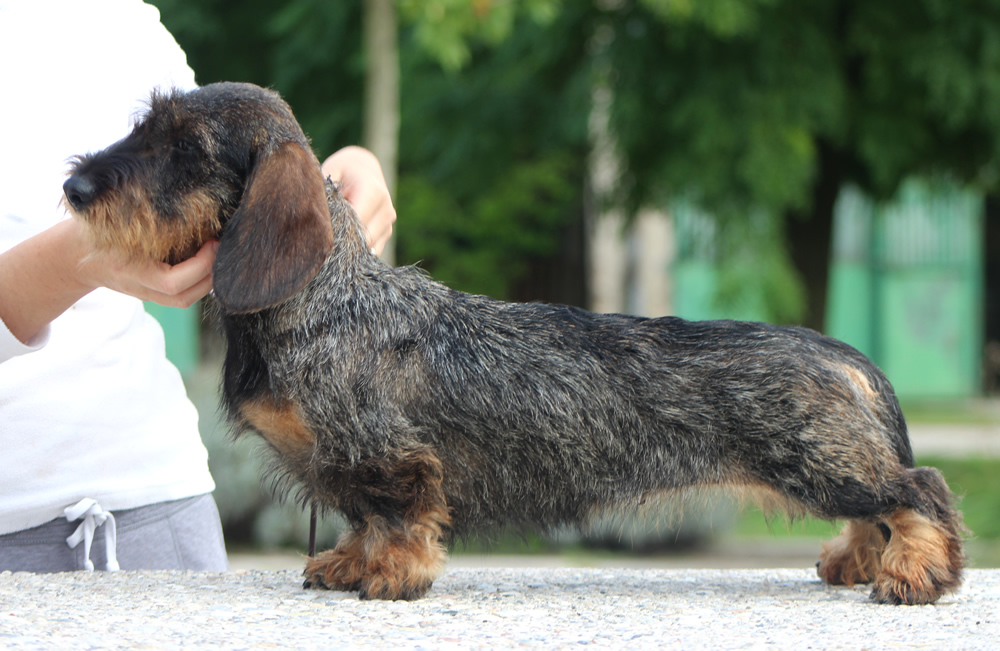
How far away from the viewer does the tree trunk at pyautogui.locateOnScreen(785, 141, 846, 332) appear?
13039 millimetres

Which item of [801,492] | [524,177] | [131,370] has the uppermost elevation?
[524,177]

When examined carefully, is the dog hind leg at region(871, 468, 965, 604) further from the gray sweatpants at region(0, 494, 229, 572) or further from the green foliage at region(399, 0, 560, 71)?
the green foliage at region(399, 0, 560, 71)

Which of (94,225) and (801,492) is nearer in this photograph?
(94,225)

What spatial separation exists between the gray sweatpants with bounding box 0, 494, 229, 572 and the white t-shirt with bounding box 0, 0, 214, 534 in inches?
2.9

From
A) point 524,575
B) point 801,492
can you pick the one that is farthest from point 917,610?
point 524,575

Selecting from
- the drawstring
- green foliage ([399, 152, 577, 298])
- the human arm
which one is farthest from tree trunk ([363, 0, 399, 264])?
green foliage ([399, 152, 577, 298])

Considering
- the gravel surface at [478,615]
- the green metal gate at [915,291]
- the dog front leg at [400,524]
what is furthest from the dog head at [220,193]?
the green metal gate at [915,291]

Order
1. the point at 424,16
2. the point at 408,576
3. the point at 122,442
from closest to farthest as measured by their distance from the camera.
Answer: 1. the point at 408,576
2. the point at 122,442
3. the point at 424,16

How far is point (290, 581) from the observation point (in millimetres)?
3545

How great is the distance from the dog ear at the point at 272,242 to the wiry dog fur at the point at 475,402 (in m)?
A: 0.02

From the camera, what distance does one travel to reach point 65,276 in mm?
2934

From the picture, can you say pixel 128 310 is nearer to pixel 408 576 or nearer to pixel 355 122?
pixel 408 576

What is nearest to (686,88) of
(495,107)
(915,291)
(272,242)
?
(495,107)

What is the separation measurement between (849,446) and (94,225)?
2.25 m
